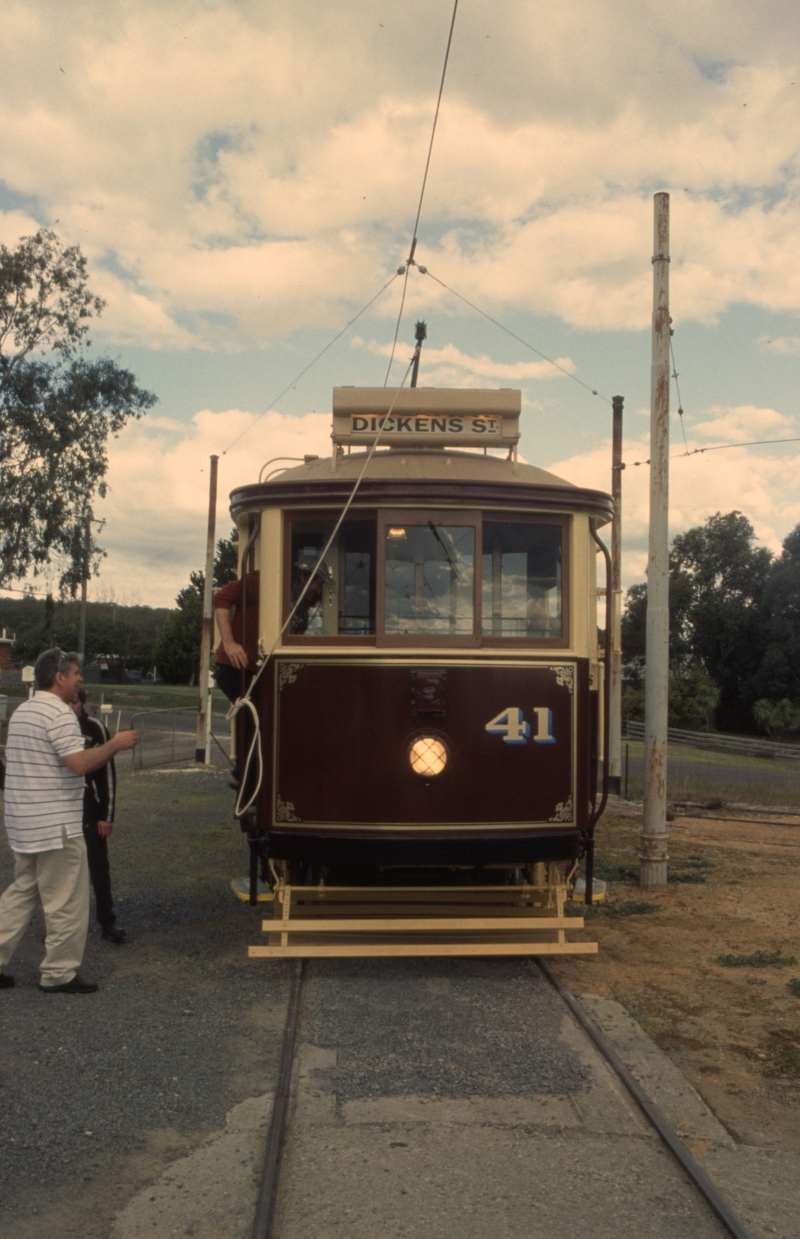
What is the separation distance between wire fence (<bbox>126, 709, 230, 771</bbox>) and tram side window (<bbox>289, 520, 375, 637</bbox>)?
10240 millimetres

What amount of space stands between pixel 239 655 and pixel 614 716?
32.7 feet

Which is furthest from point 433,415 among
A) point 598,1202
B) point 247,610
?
point 598,1202

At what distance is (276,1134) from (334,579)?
3265 mm

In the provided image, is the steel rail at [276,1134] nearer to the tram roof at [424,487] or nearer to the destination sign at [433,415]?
the tram roof at [424,487]

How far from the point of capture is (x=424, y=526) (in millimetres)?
6340

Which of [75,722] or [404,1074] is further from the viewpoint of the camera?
[75,722]

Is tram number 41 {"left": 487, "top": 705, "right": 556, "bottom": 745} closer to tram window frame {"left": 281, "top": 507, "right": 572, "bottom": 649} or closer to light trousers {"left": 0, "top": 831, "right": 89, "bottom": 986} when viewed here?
tram window frame {"left": 281, "top": 507, "right": 572, "bottom": 649}

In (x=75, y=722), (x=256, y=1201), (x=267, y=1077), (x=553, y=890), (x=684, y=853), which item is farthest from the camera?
(x=684, y=853)

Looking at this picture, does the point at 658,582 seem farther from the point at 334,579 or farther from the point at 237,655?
the point at 237,655

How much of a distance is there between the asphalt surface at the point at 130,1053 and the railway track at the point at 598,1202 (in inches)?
4.1

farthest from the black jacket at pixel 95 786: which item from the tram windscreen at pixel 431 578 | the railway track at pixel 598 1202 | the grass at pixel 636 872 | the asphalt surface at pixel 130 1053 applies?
the grass at pixel 636 872

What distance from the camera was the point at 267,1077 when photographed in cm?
469

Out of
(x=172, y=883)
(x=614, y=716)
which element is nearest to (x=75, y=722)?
(x=172, y=883)

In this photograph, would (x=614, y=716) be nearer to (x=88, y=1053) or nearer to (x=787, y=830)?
(x=787, y=830)
